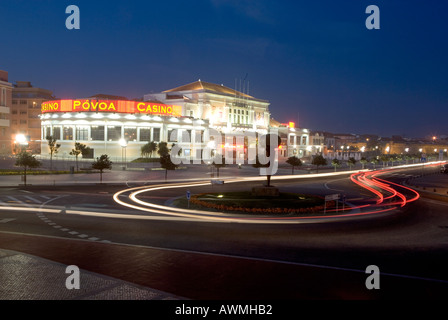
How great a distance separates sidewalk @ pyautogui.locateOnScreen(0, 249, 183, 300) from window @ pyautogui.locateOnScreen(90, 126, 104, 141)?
2900 inches

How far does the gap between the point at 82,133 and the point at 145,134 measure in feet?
47.7

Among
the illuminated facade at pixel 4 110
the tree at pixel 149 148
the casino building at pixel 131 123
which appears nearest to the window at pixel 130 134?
the casino building at pixel 131 123

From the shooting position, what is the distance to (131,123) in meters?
85.7

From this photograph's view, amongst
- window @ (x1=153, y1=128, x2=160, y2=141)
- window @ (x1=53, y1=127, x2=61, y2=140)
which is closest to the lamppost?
window @ (x1=153, y1=128, x2=160, y2=141)

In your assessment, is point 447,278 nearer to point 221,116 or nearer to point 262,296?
point 262,296

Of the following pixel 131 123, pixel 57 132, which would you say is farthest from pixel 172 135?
pixel 57 132

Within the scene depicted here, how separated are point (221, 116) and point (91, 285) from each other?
103 meters

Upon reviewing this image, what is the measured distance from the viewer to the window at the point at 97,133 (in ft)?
277

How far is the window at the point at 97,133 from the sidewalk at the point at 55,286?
73.7m

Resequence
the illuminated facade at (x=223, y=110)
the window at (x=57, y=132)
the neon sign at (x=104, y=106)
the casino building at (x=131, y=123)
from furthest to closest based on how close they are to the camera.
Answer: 1. the illuminated facade at (x=223, y=110)
2. the window at (x=57, y=132)
3. the casino building at (x=131, y=123)
4. the neon sign at (x=104, y=106)

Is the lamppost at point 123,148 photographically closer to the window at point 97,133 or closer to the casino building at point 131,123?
the casino building at point 131,123

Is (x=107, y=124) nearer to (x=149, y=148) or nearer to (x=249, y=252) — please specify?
(x=149, y=148)

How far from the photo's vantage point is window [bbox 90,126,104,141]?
277 feet

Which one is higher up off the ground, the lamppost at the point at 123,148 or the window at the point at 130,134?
the window at the point at 130,134
